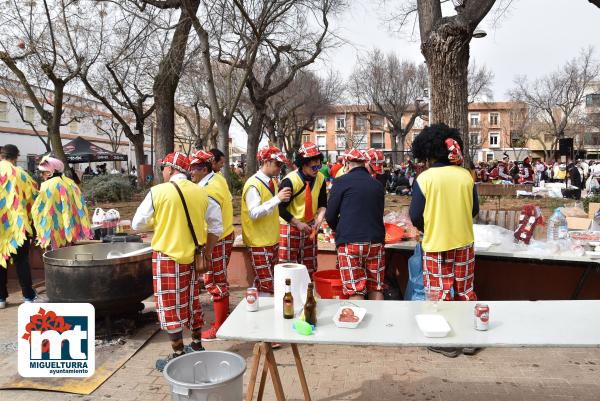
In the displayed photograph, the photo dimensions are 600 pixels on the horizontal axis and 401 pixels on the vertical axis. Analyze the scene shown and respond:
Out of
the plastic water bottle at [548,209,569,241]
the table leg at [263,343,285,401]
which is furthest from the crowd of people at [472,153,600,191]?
→ the table leg at [263,343,285,401]

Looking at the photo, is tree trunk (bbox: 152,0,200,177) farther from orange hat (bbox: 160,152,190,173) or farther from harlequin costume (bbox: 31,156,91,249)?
orange hat (bbox: 160,152,190,173)

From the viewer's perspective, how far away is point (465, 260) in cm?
421

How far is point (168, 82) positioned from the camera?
10828mm

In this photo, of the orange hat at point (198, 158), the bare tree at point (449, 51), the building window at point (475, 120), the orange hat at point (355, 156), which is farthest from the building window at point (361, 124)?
the orange hat at point (198, 158)

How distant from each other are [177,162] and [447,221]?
2278mm

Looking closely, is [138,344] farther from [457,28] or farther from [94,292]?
[457,28]

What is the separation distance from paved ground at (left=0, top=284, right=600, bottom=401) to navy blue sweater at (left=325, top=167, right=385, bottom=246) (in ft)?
3.50

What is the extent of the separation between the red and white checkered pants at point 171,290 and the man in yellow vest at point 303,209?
4.02 feet

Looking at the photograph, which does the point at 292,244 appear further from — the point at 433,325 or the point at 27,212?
the point at 27,212

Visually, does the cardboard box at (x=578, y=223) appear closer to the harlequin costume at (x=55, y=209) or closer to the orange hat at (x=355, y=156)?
the orange hat at (x=355, y=156)

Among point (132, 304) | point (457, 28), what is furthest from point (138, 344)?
point (457, 28)

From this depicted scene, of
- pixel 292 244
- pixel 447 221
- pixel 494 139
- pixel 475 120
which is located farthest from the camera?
pixel 494 139

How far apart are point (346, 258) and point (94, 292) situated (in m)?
2.27
